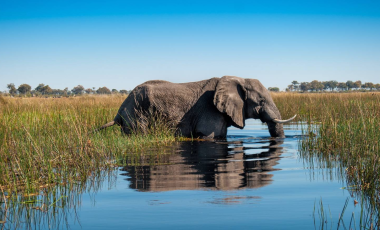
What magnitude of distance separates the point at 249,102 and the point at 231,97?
0.69 m

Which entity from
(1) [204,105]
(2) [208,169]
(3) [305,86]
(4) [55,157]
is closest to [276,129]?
(1) [204,105]

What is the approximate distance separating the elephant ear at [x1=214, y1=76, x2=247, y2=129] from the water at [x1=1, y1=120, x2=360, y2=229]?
10.9 ft

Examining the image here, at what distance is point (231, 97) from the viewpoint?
11516mm

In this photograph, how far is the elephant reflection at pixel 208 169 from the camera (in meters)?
5.81

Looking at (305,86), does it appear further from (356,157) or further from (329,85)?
(356,157)

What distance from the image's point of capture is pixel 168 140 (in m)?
10.8

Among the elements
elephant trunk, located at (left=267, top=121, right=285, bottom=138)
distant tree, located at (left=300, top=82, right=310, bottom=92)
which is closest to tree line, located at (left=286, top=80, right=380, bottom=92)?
distant tree, located at (left=300, top=82, right=310, bottom=92)

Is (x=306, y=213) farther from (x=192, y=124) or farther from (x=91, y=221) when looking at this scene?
(x=192, y=124)

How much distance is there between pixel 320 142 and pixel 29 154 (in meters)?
5.55

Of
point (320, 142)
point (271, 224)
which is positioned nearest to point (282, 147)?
point (320, 142)

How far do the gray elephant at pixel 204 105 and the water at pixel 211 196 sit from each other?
3.38m

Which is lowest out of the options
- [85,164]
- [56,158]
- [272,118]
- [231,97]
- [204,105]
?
[85,164]

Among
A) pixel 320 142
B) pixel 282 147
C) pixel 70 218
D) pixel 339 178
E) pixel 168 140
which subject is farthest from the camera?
pixel 168 140

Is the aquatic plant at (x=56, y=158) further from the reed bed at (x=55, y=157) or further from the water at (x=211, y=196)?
the water at (x=211, y=196)
